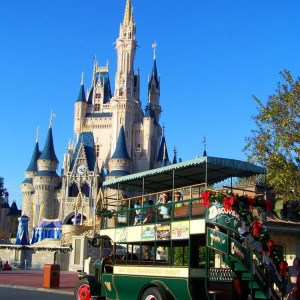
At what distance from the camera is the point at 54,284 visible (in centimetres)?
1866

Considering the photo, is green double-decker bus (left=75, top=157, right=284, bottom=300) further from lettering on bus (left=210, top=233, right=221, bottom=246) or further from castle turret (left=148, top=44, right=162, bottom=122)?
castle turret (left=148, top=44, right=162, bottom=122)

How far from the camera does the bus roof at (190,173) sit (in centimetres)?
1105


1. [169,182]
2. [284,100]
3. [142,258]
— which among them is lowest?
[142,258]

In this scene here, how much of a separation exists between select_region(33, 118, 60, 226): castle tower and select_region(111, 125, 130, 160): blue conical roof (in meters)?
8.98

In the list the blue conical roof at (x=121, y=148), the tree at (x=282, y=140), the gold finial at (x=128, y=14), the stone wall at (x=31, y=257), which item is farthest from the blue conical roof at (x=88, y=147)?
the tree at (x=282, y=140)

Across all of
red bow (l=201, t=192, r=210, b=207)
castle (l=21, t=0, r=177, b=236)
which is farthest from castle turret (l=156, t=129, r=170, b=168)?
red bow (l=201, t=192, r=210, b=207)

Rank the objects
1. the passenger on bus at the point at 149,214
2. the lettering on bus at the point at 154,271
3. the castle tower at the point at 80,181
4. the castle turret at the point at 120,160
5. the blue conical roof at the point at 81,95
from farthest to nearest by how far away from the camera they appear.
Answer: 1. the blue conical roof at the point at 81,95
2. the castle turret at the point at 120,160
3. the castle tower at the point at 80,181
4. the passenger on bus at the point at 149,214
5. the lettering on bus at the point at 154,271

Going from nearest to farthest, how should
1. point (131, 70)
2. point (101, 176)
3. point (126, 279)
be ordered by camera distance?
point (126, 279) < point (101, 176) < point (131, 70)

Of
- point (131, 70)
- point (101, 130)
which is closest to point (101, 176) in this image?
point (101, 130)

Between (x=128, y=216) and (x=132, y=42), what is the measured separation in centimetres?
6890

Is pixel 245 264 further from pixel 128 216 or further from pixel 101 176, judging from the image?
pixel 101 176

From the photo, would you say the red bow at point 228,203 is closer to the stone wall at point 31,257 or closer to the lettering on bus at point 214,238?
the lettering on bus at point 214,238

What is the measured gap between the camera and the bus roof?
435 inches

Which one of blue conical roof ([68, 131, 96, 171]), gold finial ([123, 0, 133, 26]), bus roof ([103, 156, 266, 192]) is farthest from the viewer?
gold finial ([123, 0, 133, 26])
